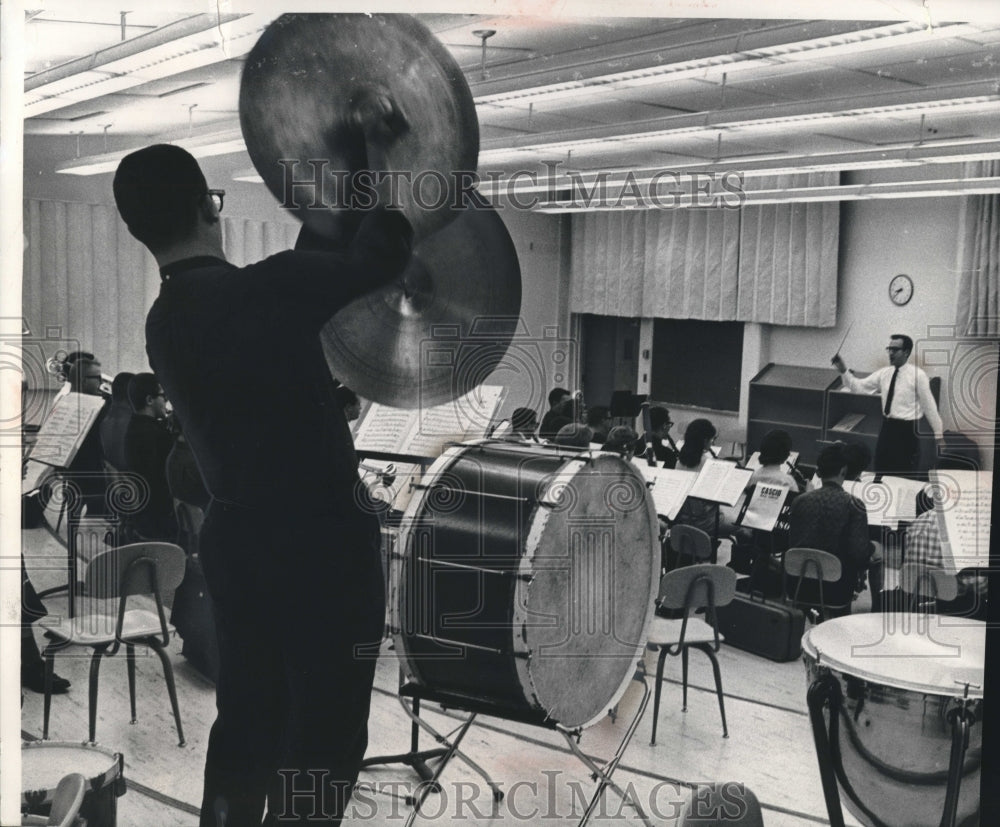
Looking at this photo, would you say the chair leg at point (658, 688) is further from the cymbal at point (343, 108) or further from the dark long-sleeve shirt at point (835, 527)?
the cymbal at point (343, 108)

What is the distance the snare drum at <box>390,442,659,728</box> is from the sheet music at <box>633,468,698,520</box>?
5 cm

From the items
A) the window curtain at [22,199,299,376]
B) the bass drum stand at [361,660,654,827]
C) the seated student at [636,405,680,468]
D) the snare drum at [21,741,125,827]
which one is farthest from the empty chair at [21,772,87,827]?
the seated student at [636,405,680,468]

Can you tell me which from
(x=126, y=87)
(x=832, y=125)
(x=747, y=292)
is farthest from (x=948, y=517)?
(x=126, y=87)

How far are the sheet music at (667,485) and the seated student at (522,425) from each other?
26 centimetres

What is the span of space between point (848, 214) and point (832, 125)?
201 mm

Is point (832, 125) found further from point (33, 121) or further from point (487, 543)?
point (33, 121)

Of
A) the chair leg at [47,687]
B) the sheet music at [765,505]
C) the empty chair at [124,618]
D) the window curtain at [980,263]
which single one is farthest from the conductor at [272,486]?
the window curtain at [980,263]

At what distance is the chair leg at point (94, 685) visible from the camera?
7.00ft

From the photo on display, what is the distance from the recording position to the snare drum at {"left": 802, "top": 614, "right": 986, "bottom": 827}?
7.33 ft

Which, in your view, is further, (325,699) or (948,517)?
(948,517)

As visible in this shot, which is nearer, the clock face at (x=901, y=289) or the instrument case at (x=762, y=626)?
the clock face at (x=901, y=289)

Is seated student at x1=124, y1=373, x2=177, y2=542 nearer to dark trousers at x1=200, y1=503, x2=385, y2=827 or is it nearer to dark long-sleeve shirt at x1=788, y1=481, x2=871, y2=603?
dark trousers at x1=200, y1=503, x2=385, y2=827

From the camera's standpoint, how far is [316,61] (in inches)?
78.5

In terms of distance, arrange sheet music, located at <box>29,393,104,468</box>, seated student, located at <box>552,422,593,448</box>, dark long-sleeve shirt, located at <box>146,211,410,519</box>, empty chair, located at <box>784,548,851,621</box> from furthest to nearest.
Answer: empty chair, located at <box>784,548,851,621</box>, seated student, located at <box>552,422,593,448</box>, sheet music, located at <box>29,393,104,468</box>, dark long-sleeve shirt, located at <box>146,211,410,519</box>
